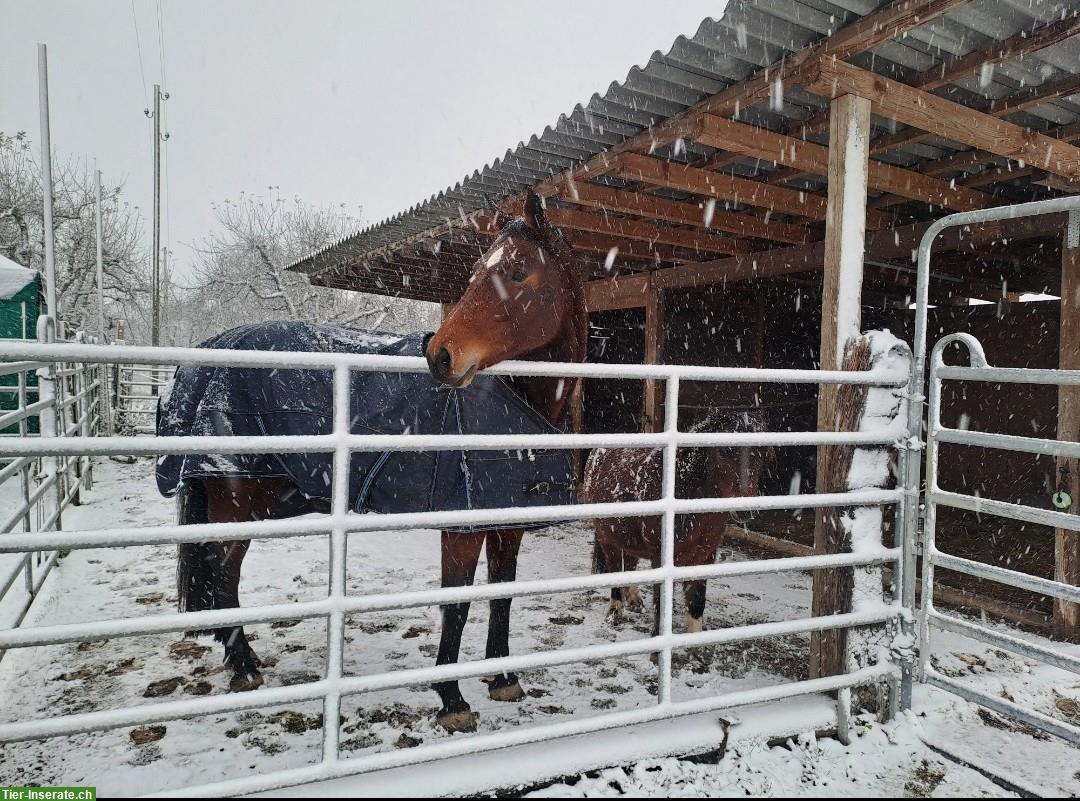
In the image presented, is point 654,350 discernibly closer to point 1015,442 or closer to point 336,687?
point 1015,442

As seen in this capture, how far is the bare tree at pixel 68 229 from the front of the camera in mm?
17812

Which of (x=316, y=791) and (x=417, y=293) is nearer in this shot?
(x=316, y=791)

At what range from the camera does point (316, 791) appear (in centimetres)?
169

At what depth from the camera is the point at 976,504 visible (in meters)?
2.35

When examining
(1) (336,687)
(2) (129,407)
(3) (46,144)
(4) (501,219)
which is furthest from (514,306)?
(2) (129,407)

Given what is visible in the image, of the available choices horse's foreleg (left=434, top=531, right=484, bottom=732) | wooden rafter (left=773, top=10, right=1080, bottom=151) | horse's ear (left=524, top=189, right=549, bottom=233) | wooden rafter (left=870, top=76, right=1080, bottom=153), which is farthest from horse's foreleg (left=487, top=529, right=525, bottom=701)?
wooden rafter (left=773, top=10, right=1080, bottom=151)

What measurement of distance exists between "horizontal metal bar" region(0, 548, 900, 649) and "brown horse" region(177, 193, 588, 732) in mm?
489

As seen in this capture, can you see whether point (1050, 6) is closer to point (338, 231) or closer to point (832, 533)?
point (832, 533)

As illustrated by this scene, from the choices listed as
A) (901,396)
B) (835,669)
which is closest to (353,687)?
(835,669)

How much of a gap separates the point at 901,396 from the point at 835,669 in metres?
1.16

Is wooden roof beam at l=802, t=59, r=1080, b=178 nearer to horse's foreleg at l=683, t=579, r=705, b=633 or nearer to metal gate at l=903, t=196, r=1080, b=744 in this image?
metal gate at l=903, t=196, r=1080, b=744

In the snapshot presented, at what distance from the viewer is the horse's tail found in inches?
110

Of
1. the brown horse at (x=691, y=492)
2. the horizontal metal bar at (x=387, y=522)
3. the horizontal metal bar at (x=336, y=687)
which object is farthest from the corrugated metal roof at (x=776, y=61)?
the horizontal metal bar at (x=336, y=687)

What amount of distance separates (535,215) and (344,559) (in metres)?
1.55
